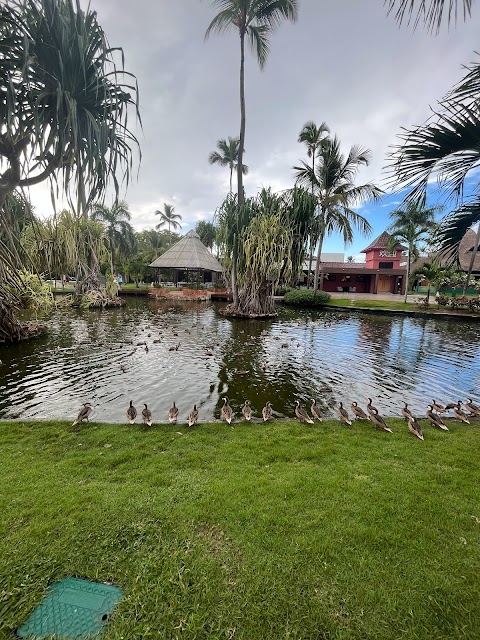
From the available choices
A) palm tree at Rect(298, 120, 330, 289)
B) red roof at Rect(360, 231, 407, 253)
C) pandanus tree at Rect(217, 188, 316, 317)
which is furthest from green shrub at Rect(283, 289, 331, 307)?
red roof at Rect(360, 231, 407, 253)

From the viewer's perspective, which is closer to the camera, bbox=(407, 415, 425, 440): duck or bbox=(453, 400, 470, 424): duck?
bbox=(407, 415, 425, 440): duck

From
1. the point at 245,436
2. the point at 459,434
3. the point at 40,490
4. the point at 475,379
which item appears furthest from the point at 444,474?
the point at 475,379

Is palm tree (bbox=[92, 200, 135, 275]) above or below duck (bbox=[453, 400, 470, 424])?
above

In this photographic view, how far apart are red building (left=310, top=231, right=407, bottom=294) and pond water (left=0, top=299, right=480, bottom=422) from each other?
2498cm

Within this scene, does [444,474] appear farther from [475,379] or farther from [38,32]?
[38,32]

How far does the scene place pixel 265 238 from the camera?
733 inches

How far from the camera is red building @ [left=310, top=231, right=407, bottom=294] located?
135 feet

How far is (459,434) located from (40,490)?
6.36 metres

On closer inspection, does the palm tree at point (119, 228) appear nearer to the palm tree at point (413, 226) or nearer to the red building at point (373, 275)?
the red building at point (373, 275)

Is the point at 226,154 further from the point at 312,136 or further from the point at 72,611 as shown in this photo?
the point at 72,611

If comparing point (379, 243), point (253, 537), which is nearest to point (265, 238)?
point (253, 537)

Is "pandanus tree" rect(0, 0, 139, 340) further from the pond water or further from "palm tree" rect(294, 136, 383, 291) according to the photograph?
"palm tree" rect(294, 136, 383, 291)

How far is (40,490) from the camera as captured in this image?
3.42m

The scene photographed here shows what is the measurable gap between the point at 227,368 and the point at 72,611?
7.73m
